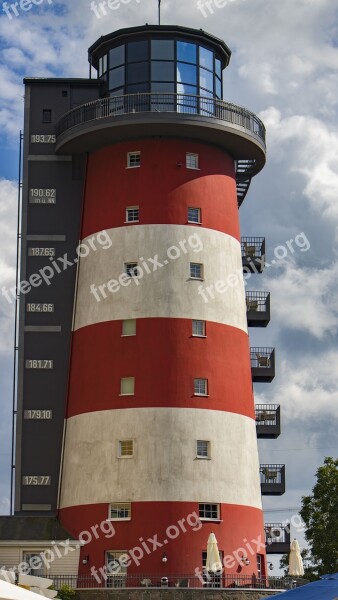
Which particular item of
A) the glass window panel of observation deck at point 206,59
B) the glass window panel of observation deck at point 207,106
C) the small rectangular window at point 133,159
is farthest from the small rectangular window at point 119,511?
the glass window panel of observation deck at point 206,59

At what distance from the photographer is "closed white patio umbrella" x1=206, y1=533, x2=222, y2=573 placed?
58344 millimetres

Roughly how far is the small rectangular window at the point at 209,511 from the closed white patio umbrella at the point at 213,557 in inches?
107

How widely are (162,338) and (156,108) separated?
43.1ft

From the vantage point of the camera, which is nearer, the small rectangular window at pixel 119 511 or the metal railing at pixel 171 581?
the metal railing at pixel 171 581

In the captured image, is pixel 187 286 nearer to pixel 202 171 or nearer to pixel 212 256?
pixel 212 256

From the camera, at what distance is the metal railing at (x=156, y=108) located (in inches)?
2667

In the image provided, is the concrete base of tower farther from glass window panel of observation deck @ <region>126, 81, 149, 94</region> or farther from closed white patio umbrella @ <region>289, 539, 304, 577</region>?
glass window panel of observation deck @ <region>126, 81, 149, 94</region>

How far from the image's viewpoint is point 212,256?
220 ft

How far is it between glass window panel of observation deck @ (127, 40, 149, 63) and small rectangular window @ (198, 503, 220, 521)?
25.8 meters

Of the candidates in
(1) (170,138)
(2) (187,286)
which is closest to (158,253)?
(2) (187,286)

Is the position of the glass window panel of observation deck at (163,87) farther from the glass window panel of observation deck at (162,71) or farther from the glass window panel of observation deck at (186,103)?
the glass window panel of observation deck at (186,103)

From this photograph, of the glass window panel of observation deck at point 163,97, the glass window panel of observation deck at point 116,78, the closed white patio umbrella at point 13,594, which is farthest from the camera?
the glass window panel of observation deck at point 116,78

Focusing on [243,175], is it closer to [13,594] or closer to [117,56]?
[117,56]

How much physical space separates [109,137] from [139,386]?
48.0 ft
